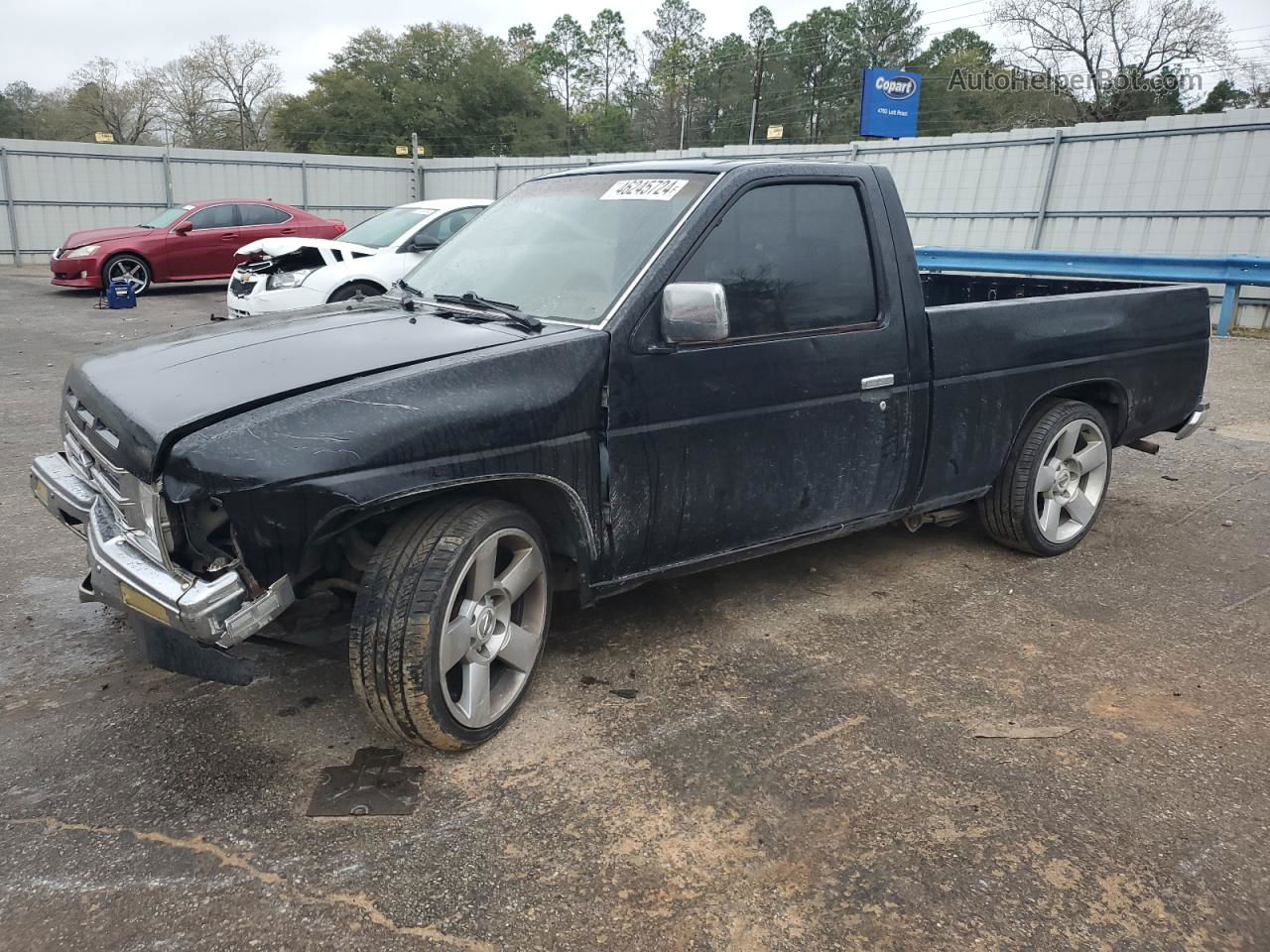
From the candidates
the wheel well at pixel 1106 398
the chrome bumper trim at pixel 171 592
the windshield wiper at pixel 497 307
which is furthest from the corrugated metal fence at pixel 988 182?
the chrome bumper trim at pixel 171 592

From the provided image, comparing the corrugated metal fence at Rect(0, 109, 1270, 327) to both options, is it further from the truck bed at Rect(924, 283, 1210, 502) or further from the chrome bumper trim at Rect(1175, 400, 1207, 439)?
the truck bed at Rect(924, 283, 1210, 502)

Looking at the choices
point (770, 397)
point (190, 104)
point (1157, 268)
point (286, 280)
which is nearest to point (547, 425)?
point (770, 397)

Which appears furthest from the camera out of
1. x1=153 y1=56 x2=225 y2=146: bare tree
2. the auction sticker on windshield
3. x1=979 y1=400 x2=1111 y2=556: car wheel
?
x1=153 y1=56 x2=225 y2=146: bare tree

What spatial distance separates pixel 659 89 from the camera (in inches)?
2889

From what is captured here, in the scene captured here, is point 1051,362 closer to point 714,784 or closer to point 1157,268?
point 714,784

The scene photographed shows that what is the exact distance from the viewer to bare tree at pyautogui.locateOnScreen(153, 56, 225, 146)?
183 ft

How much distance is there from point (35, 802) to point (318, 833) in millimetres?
834

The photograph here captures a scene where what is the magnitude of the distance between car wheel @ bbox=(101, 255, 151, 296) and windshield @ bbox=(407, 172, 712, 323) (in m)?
12.1

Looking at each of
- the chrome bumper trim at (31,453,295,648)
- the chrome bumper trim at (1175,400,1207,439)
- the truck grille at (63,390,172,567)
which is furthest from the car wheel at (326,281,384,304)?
the chrome bumper trim at (1175,400,1207,439)

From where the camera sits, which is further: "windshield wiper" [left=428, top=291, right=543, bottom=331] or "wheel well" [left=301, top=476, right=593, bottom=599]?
"windshield wiper" [left=428, top=291, right=543, bottom=331]

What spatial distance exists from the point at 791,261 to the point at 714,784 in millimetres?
1913

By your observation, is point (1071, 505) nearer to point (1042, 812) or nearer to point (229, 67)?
point (1042, 812)

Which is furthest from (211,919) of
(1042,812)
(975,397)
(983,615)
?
(975,397)

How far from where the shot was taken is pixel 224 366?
9.35 feet
